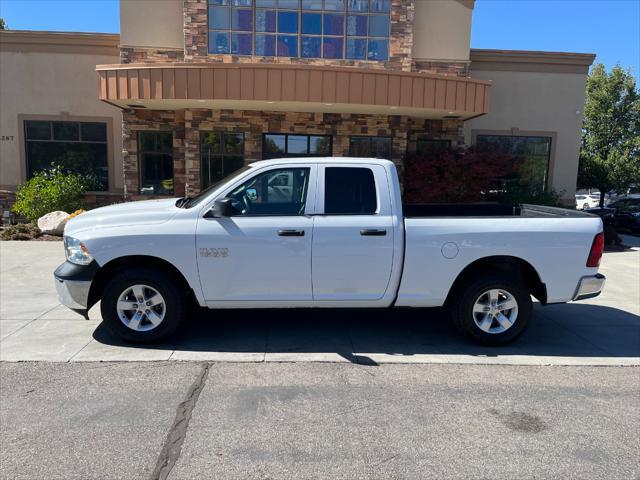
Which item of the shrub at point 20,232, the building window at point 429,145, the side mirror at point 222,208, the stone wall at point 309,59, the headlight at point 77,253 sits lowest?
the shrub at point 20,232

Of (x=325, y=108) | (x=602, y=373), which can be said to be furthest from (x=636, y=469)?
(x=325, y=108)

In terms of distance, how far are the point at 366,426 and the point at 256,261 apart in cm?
200

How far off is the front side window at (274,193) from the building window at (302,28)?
9.80 meters

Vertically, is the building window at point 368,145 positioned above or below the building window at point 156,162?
above

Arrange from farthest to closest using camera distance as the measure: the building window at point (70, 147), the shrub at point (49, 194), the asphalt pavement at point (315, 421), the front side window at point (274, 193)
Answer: the building window at point (70, 147) < the shrub at point (49, 194) < the front side window at point (274, 193) < the asphalt pavement at point (315, 421)

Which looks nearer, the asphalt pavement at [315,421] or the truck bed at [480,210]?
the asphalt pavement at [315,421]

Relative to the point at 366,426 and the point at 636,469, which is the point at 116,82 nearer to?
the point at 366,426

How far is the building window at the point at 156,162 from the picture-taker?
14156 mm

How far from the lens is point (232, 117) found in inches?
544

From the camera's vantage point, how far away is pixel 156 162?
1424 cm

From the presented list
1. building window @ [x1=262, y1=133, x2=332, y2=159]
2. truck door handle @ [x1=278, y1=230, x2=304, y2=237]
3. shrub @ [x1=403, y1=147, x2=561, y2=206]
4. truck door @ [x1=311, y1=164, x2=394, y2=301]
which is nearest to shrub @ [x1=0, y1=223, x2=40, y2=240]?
building window @ [x1=262, y1=133, x2=332, y2=159]

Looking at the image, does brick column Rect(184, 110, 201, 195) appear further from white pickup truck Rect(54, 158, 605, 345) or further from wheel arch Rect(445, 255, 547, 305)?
wheel arch Rect(445, 255, 547, 305)

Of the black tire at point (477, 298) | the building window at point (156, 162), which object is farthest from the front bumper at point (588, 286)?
the building window at point (156, 162)

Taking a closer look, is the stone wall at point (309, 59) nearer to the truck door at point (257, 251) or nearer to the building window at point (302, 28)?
the building window at point (302, 28)
